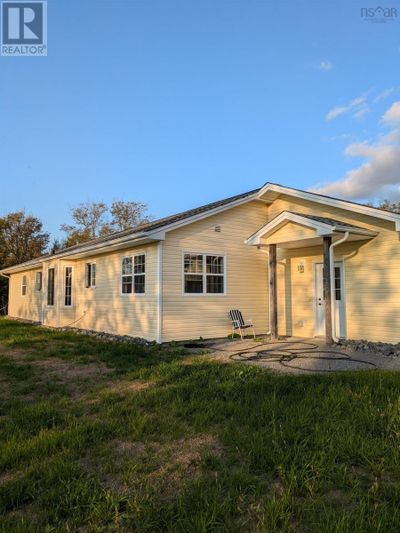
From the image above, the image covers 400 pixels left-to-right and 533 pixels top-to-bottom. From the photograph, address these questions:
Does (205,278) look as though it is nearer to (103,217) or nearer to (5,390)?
(5,390)

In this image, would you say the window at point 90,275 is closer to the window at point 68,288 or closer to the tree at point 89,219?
the window at point 68,288

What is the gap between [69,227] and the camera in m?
41.0

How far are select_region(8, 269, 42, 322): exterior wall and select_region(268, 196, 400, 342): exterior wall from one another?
1497 cm

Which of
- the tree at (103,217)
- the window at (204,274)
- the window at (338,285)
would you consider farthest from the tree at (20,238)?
the window at (338,285)

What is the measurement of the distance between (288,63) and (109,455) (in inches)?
453

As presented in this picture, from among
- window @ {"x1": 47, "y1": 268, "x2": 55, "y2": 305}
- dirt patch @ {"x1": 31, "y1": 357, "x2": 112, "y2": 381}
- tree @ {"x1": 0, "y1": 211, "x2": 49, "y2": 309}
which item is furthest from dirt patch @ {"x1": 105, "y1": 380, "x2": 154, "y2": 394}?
tree @ {"x1": 0, "y1": 211, "x2": 49, "y2": 309}

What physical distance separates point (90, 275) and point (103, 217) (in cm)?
2721

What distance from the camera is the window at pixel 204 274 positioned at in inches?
435

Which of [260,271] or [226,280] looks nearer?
[226,280]

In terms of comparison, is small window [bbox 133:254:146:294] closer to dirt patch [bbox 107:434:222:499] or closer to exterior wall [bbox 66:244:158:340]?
exterior wall [bbox 66:244:158:340]

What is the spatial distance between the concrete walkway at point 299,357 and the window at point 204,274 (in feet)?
5.90

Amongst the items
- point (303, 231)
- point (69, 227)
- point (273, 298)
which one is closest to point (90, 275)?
point (273, 298)

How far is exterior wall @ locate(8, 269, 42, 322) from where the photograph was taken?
66.5 feet

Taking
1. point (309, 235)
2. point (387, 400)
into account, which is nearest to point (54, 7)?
point (309, 235)
